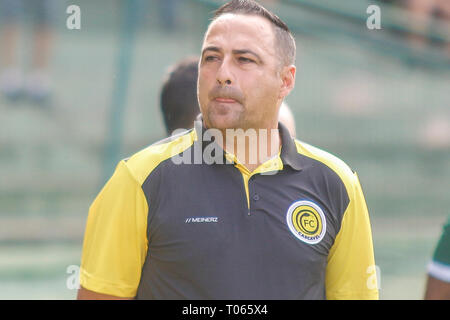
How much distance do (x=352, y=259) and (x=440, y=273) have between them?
40cm

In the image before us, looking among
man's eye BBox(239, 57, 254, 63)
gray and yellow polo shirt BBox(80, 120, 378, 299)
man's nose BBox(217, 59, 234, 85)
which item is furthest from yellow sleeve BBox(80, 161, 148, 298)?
man's eye BBox(239, 57, 254, 63)

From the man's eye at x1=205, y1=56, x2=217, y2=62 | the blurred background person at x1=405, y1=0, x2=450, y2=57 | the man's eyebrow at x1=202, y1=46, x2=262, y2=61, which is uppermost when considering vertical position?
the blurred background person at x1=405, y1=0, x2=450, y2=57

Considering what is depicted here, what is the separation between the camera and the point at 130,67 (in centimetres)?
645

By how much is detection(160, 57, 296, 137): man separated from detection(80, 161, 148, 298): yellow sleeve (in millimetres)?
1193

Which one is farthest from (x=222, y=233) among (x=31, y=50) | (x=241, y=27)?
(x=31, y=50)

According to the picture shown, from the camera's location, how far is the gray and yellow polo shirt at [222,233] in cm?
250

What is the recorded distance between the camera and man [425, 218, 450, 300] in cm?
287

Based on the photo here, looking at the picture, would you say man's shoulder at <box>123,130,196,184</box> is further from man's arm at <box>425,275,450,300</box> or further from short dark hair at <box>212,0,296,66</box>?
man's arm at <box>425,275,450,300</box>

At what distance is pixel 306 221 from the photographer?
8.57 ft

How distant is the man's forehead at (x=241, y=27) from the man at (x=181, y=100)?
1.00 meters

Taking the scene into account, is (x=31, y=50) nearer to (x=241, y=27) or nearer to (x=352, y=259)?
(x=241, y=27)

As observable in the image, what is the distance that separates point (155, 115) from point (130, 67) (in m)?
0.46

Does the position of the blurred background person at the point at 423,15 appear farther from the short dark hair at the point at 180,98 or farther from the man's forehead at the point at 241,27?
the man's forehead at the point at 241,27
